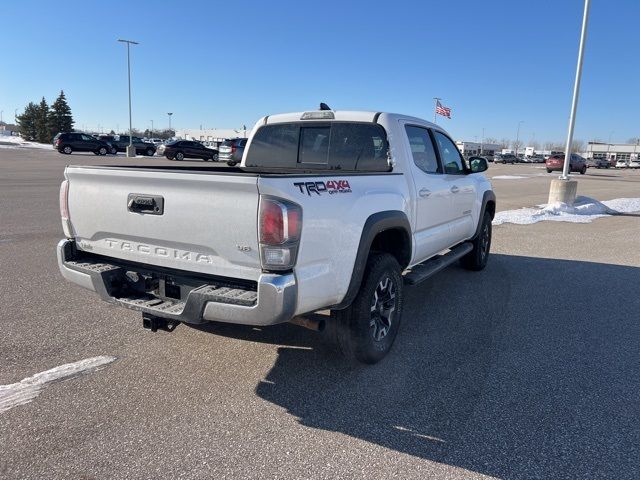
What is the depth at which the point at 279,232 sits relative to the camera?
2.83 meters

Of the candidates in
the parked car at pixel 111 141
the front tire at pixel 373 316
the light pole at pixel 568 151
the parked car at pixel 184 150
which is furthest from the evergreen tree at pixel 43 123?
the front tire at pixel 373 316

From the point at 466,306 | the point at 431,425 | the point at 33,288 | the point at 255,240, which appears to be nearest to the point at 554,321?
the point at 466,306

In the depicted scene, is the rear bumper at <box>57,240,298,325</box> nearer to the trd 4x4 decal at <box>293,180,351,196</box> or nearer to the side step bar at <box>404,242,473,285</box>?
the trd 4x4 decal at <box>293,180,351,196</box>

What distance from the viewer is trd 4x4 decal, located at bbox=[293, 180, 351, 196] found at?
2.98 m

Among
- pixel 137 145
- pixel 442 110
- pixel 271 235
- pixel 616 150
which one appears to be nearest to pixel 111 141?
pixel 137 145

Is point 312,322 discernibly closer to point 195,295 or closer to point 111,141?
point 195,295

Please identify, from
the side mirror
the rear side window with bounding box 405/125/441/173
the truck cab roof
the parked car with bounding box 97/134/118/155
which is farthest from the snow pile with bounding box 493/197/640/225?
the parked car with bounding box 97/134/118/155

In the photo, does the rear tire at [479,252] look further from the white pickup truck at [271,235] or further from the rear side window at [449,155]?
the white pickup truck at [271,235]

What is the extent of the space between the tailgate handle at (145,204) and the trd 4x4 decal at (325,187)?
3.09ft

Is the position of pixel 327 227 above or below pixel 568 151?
below

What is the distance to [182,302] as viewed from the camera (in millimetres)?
3268

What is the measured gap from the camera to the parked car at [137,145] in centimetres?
4291

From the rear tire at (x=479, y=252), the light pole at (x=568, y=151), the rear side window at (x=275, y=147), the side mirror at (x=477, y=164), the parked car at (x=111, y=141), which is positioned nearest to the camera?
the rear side window at (x=275, y=147)

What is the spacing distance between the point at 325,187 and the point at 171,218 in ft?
3.32
